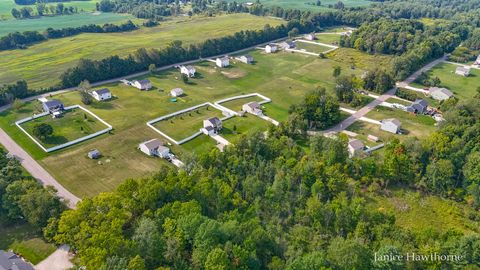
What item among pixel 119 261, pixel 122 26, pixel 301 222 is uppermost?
pixel 122 26

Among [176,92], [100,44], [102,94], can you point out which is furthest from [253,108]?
[100,44]

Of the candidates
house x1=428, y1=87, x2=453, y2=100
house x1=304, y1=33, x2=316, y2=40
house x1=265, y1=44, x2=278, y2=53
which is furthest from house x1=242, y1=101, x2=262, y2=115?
house x1=304, y1=33, x2=316, y2=40

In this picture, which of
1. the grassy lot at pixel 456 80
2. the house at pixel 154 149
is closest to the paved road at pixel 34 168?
the house at pixel 154 149

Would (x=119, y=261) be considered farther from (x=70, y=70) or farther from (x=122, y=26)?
(x=122, y=26)

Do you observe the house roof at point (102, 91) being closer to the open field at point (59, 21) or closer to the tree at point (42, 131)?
the tree at point (42, 131)

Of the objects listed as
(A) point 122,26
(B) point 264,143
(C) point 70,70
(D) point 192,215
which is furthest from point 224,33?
(D) point 192,215
